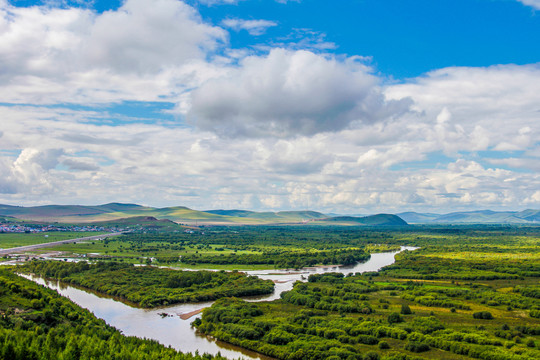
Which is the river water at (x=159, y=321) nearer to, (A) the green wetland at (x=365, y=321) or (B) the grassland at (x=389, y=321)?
(A) the green wetland at (x=365, y=321)

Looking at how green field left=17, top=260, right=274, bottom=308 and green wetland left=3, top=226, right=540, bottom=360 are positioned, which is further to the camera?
green field left=17, top=260, right=274, bottom=308

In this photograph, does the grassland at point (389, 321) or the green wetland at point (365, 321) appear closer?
the grassland at point (389, 321)

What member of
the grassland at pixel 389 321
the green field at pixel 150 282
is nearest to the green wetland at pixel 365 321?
the grassland at pixel 389 321

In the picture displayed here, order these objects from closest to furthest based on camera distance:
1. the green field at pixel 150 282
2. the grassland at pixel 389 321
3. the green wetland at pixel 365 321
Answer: the grassland at pixel 389 321, the green wetland at pixel 365 321, the green field at pixel 150 282

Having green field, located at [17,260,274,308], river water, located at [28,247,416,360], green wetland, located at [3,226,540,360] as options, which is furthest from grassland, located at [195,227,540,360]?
green field, located at [17,260,274,308]

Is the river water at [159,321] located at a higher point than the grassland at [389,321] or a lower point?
lower

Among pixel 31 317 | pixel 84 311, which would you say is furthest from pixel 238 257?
pixel 31 317

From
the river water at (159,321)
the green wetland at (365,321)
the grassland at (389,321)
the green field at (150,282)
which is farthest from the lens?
the green field at (150,282)

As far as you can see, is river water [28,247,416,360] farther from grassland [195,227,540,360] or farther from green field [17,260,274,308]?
green field [17,260,274,308]

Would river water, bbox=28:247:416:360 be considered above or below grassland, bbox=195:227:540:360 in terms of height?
below

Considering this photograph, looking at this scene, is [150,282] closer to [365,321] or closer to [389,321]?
[365,321]

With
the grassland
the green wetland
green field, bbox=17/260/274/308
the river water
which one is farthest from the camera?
green field, bbox=17/260/274/308
